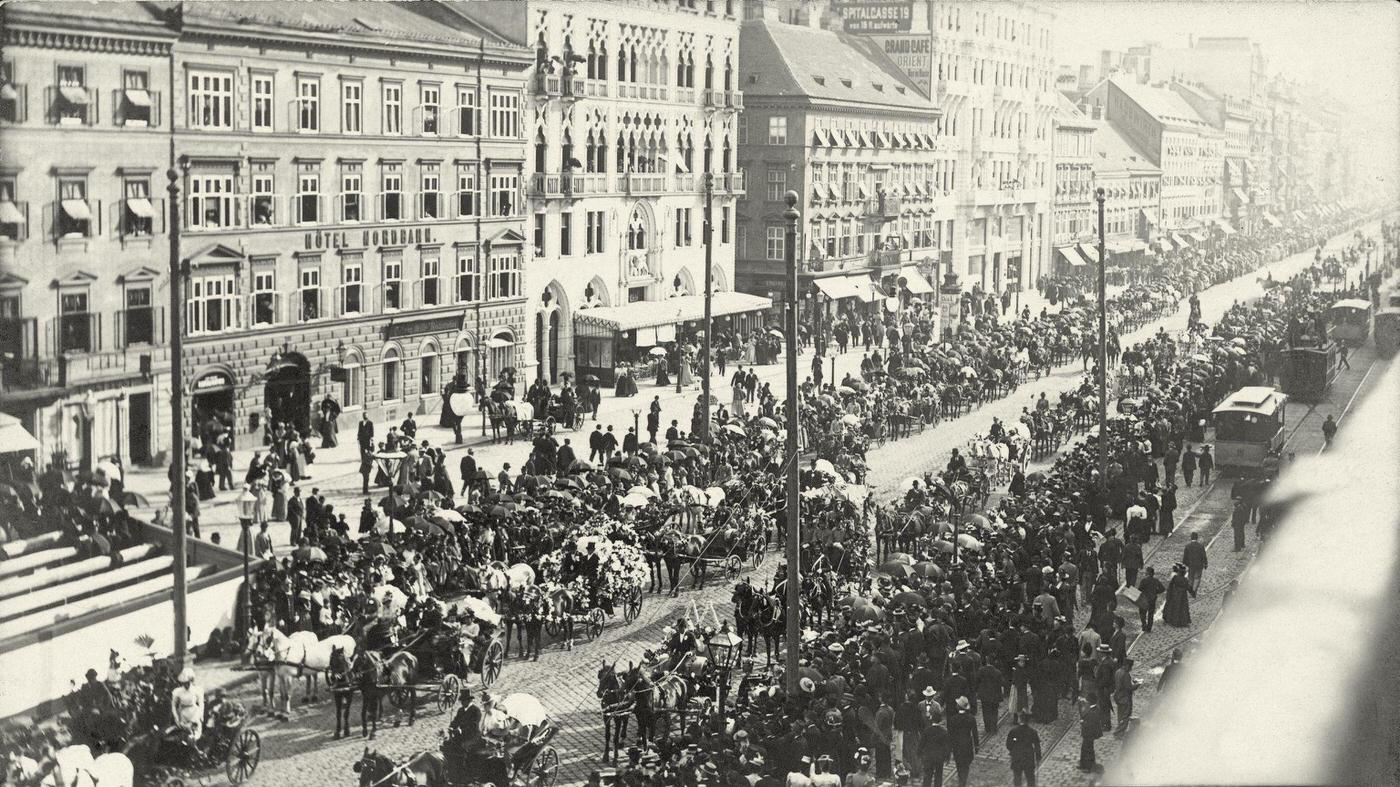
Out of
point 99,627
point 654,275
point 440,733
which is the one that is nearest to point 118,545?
point 99,627

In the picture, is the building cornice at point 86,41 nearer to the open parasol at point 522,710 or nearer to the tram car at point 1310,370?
the open parasol at point 522,710

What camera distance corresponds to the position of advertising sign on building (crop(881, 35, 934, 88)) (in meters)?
94.4

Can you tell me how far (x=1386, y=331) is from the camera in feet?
114

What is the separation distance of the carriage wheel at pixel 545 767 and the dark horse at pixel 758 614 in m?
6.02

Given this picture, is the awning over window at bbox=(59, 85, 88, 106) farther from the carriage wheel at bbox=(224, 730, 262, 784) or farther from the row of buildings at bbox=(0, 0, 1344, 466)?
the carriage wheel at bbox=(224, 730, 262, 784)

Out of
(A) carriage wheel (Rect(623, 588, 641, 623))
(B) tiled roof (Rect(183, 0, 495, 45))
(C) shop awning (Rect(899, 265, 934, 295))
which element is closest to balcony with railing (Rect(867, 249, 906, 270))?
(C) shop awning (Rect(899, 265, 934, 295))

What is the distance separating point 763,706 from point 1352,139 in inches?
663

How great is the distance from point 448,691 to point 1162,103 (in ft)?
219

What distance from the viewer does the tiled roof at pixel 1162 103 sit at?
72375 millimetres

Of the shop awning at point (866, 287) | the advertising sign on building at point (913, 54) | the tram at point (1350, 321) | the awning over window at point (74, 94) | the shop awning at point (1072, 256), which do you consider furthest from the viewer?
the shop awning at point (1072, 256)

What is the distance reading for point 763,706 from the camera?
2300 centimetres

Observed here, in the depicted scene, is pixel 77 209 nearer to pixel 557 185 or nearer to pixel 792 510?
pixel 792 510

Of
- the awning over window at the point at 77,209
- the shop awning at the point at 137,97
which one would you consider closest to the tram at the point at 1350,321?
the shop awning at the point at 137,97

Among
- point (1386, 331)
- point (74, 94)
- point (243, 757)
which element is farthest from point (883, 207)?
point (243, 757)
